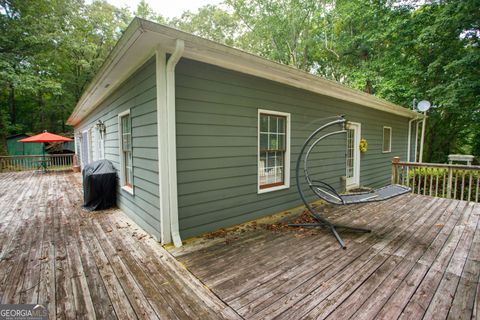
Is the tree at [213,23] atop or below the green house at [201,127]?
atop

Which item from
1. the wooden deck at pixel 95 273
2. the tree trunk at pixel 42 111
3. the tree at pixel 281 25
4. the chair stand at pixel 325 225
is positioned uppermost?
the tree at pixel 281 25

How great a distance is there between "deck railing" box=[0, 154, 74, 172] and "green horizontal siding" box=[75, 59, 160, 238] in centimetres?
941

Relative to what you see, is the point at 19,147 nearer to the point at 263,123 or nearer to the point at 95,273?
the point at 95,273

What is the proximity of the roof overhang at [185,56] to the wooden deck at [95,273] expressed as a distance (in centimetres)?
241

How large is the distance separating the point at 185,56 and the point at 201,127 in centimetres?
91

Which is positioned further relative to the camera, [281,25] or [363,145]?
[281,25]

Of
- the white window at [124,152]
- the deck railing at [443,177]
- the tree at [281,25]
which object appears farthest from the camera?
the tree at [281,25]

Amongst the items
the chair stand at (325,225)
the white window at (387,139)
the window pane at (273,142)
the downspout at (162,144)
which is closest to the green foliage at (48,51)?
the downspout at (162,144)

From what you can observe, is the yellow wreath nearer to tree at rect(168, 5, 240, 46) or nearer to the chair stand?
the chair stand

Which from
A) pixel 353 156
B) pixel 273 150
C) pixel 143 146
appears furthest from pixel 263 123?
pixel 353 156

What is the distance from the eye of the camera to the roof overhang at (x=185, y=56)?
2260 millimetres

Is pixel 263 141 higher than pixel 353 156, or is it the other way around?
pixel 263 141

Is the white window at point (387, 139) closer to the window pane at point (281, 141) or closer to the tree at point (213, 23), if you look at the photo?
the window pane at point (281, 141)

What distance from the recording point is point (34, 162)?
11.6m
